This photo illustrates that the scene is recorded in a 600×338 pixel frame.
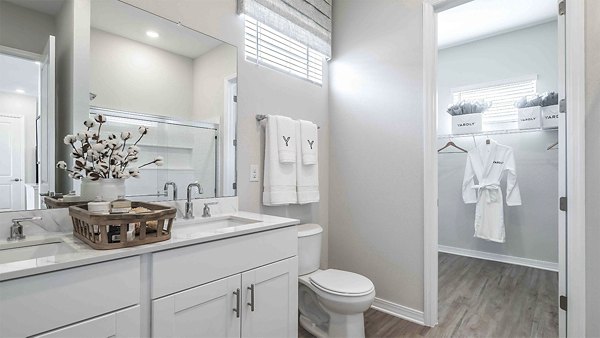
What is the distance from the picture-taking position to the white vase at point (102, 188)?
50.4 inches

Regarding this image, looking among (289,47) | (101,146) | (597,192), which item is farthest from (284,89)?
(597,192)

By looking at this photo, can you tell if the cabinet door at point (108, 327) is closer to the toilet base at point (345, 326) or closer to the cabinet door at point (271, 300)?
the cabinet door at point (271, 300)

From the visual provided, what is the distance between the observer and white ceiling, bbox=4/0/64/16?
1272 mm

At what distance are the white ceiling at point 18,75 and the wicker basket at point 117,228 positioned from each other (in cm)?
60

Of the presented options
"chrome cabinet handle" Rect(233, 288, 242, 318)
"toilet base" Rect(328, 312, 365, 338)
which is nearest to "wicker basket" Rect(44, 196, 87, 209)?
"chrome cabinet handle" Rect(233, 288, 242, 318)

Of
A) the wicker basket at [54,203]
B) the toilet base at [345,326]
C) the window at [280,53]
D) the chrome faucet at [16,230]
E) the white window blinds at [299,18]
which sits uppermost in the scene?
the white window blinds at [299,18]

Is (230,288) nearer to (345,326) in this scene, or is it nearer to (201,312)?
(201,312)

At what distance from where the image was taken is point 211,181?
6.25ft

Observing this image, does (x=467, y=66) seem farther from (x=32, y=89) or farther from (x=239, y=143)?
(x=32, y=89)

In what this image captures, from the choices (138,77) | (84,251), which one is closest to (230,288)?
(84,251)

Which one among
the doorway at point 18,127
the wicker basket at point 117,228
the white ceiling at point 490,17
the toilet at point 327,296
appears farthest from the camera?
the white ceiling at point 490,17

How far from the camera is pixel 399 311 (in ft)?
7.50

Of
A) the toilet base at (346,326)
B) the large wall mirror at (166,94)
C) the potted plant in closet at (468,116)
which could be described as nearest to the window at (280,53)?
the large wall mirror at (166,94)

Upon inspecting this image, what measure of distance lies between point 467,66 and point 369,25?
212cm
